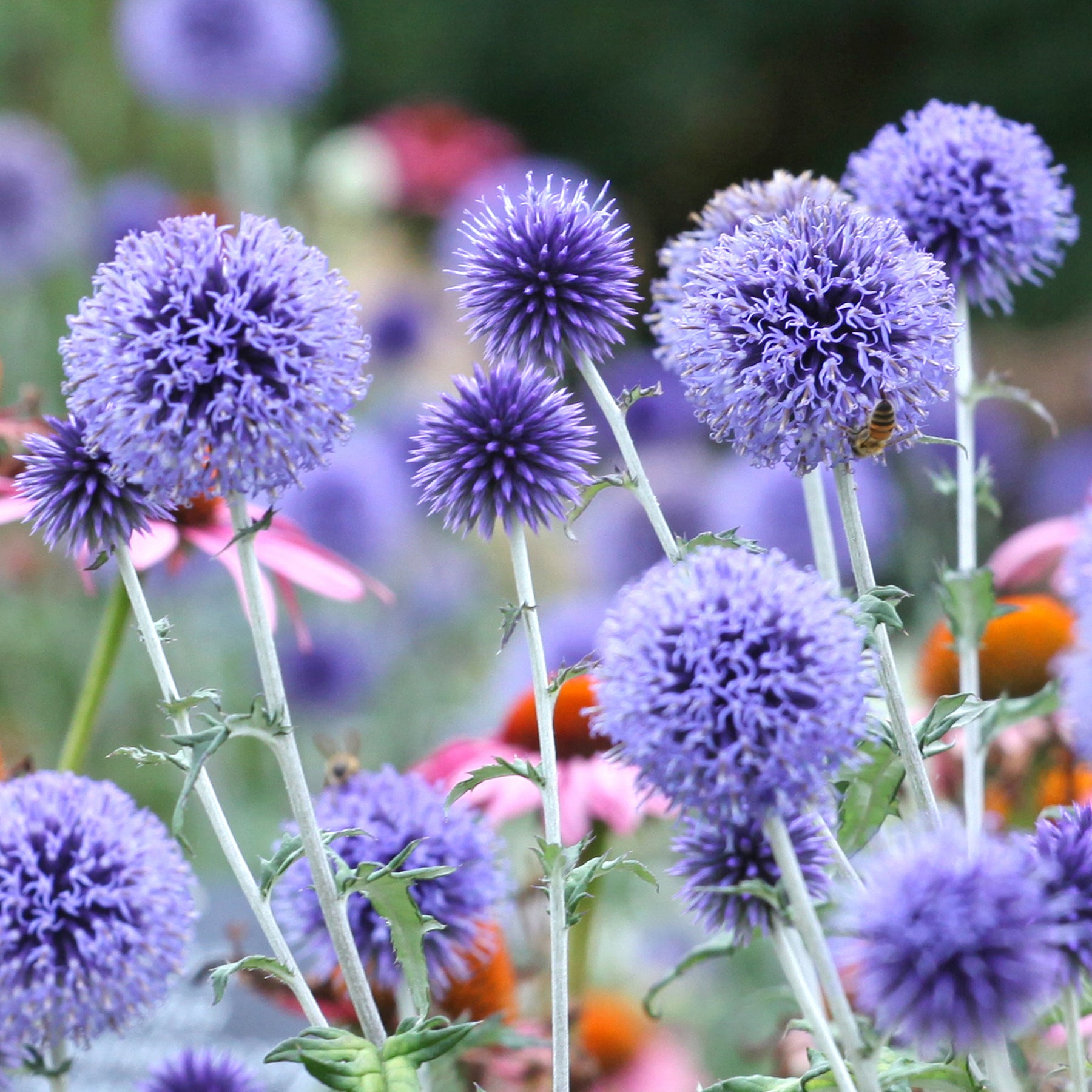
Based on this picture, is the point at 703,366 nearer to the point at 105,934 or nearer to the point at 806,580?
the point at 806,580

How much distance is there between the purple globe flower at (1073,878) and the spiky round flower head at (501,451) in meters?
0.41

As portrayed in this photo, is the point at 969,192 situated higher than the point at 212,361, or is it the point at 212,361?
the point at 969,192

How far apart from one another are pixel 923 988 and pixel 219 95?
4.26 metres

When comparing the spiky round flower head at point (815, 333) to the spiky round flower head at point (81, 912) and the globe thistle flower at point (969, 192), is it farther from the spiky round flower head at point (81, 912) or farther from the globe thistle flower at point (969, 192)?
the spiky round flower head at point (81, 912)

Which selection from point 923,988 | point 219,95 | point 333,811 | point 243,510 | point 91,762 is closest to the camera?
point 923,988

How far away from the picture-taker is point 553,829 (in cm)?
102

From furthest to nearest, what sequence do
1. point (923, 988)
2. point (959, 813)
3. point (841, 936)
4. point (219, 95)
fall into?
point (219, 95), point (959, 813), point (841, 936), point (923, 988)

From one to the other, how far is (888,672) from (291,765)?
409mm

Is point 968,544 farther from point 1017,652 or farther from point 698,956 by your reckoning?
point 1017,652

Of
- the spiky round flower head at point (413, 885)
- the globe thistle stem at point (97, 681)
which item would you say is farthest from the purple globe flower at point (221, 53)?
the spiky round flower head at point (413, 885)

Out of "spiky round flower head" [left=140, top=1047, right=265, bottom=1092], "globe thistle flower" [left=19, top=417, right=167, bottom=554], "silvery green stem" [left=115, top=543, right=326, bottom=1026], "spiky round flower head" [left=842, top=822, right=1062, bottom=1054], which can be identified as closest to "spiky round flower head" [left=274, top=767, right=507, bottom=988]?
"spiky round flower head" [left=140, top=1047, right=265, bottom=1092]

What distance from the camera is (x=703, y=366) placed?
1.08 meters

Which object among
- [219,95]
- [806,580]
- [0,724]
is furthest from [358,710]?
[806,580]

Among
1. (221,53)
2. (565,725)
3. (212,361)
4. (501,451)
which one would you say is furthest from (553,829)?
(221,53)
